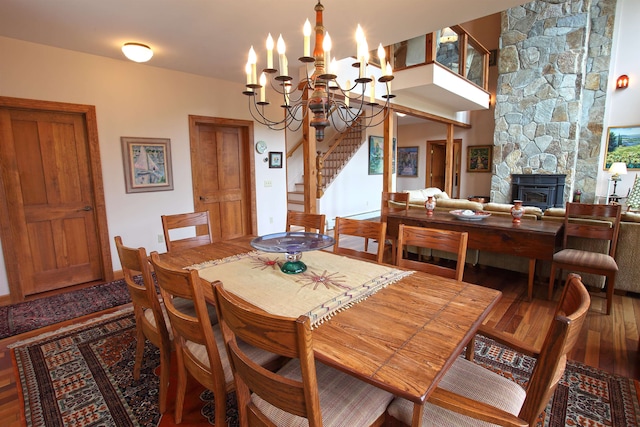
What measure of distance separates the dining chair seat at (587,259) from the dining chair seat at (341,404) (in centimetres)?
252

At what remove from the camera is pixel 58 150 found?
331 centimetres

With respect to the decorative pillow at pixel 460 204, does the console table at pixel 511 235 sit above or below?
below

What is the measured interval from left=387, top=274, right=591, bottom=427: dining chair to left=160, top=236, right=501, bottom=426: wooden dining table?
0.11 metres

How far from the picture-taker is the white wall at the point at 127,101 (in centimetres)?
303

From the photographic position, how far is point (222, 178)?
4.65 meters

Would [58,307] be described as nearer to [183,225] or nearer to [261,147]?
[183,225]

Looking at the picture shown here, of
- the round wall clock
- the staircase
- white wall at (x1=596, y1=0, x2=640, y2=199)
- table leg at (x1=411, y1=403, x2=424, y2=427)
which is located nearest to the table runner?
table leg at (x1=411, y1=403, x2=424, y2=427)

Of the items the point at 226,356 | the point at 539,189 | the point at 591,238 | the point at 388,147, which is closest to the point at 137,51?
the point at 226,356

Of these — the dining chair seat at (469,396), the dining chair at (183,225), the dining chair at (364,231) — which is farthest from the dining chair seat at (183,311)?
the dining chair seat at (469,396)

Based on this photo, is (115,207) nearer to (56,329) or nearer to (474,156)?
(56,329)

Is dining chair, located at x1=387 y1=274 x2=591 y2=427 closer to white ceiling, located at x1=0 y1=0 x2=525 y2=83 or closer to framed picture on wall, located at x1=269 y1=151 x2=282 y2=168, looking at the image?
white ceiling, located at x1=0 y1=0 x2=525 y2=83

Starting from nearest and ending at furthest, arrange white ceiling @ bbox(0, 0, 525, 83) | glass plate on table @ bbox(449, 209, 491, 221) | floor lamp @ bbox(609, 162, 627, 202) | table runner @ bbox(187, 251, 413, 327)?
1. table runner @ bbox(187, 251, 413, 327)
2. white ceiling @ bbox(0, 0, 525, 83)
3. glass plate on table @ bbox(449, 209, 491, 221)
4. floor lamp @ bbox(609, 162, 627, 202)

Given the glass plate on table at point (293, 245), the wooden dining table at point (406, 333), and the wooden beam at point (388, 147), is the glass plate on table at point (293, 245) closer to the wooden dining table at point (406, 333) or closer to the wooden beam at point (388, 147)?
the wooden dining table at point (406, 333)

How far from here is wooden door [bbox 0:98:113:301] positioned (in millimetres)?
3055
